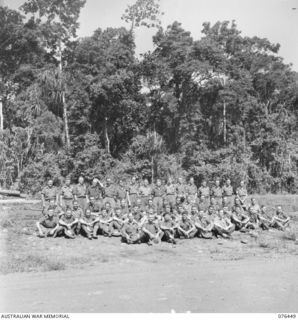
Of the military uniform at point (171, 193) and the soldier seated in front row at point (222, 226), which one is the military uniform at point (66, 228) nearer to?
the military uniform at point (171, 193)

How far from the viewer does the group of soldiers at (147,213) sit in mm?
15727

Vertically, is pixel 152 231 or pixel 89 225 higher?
pixel 89 225

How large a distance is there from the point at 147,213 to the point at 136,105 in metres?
19.2

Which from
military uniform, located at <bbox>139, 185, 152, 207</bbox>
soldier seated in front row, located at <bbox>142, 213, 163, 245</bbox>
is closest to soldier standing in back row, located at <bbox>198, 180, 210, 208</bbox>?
military uniform, located at <bbox>139, 185, 152, 207</bbox>

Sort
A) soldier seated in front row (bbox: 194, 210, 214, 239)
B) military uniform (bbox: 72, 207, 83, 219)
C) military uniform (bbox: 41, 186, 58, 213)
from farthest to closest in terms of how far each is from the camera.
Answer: military uniform (bbox: 41, 186, 58, 213)
soldier seated in front row (bbox: 194, 210, 214, 239)
military uniform (bbox: 72, 207, 83, 219)

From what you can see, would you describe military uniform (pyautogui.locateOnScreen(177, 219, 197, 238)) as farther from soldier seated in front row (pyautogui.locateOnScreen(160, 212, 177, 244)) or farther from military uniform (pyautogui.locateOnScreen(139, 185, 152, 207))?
military uniform (pyautogui.locateOnScreen(139, 185, 152, 207))

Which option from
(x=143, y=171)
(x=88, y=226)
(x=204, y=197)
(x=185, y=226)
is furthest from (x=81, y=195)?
(x=143, y=171)

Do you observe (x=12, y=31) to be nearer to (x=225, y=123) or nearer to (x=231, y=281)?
(x=225, y=123)

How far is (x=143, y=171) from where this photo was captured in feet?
111

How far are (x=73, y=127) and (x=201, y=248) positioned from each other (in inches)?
839

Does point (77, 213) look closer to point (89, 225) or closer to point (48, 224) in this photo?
point (89, 225)

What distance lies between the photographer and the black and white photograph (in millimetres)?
10609

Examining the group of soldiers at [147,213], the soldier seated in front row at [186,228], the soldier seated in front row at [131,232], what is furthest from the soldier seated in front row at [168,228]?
the soldier seated in front row at [131,232]

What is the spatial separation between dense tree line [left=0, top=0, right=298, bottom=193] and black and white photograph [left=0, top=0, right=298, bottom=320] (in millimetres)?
98
